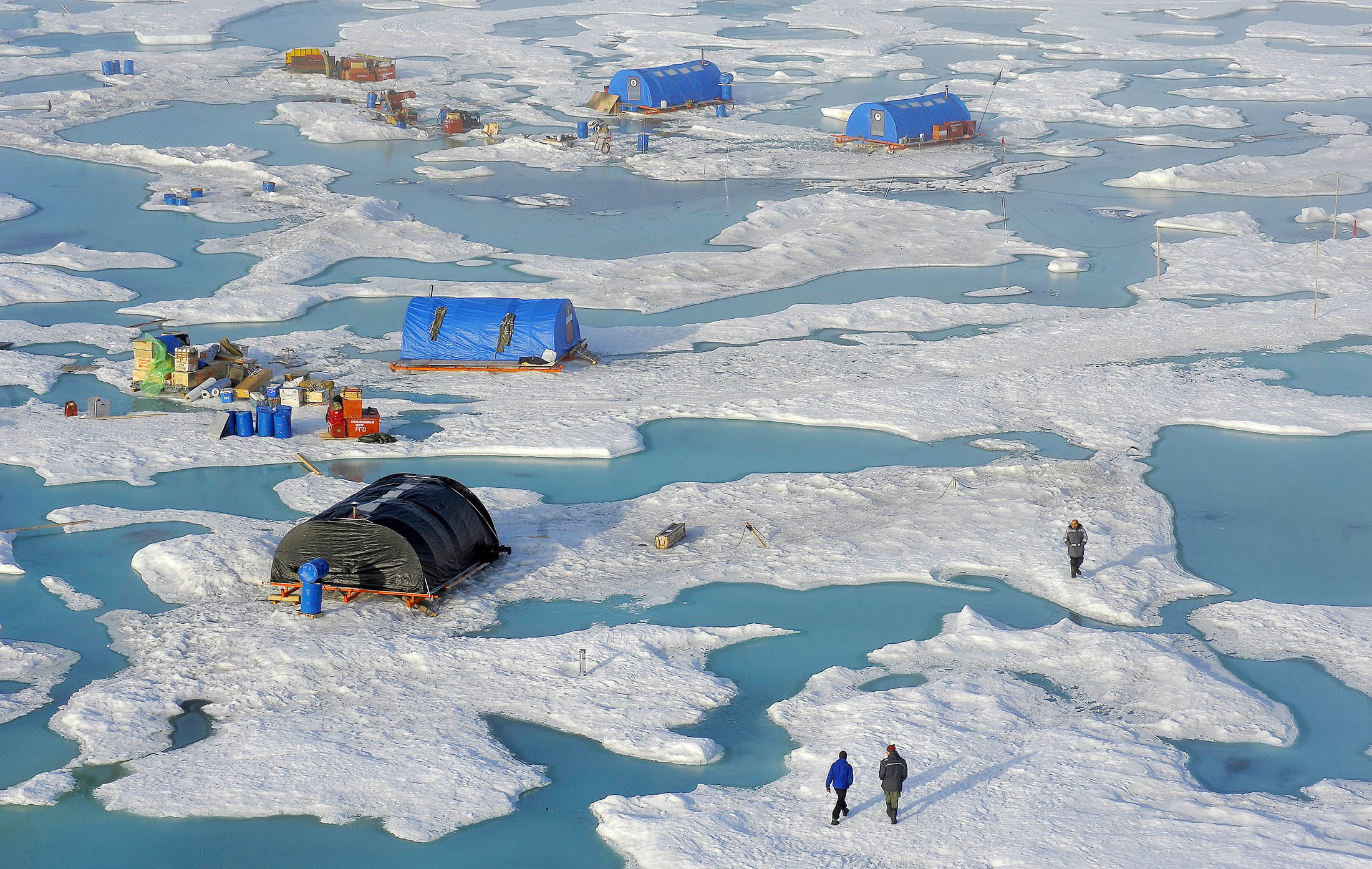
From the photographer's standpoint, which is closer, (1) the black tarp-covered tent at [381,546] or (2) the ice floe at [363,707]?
(2) the ice floe at [363,707]

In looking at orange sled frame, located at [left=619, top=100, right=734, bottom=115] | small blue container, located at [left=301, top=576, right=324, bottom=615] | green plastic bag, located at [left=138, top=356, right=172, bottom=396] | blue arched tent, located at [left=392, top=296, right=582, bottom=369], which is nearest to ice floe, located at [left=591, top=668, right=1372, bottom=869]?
small blue container, located at [left=301, top=576, right=324, bottom=615]

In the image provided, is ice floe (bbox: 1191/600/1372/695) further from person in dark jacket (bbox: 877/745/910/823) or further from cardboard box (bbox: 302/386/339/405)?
cardboard box (bbox: 302/386/339/405)

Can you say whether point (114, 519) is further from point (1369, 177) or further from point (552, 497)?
point (1369, 177)

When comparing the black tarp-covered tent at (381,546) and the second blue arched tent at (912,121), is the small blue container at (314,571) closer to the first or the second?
the black tarp-covered tent at (381,546)

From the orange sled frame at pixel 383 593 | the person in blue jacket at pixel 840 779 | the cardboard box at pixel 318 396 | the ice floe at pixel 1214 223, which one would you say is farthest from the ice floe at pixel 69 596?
the ice floe at pixel 1214 223

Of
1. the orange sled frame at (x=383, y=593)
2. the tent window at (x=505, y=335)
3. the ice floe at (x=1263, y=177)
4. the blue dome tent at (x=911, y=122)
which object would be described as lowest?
the orange sled frame at (x=383, y=593)

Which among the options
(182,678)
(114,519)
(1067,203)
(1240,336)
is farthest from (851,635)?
(1067,203)
